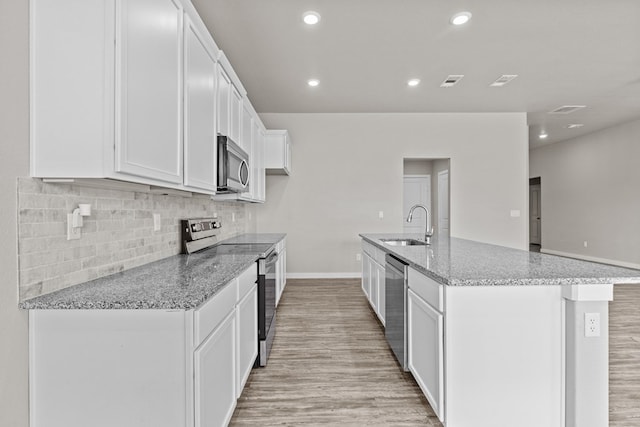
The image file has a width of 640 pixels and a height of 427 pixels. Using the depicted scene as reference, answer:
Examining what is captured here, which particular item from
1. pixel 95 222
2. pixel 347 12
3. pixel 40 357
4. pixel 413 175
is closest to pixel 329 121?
pixel 413 175

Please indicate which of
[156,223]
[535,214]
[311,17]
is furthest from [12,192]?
[535,214]

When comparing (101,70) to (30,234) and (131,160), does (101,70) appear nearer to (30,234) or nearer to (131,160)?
(131,160)

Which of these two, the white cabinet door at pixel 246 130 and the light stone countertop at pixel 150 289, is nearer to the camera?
the light stone countertop at pixel 150 289

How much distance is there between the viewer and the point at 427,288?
1.93 metres

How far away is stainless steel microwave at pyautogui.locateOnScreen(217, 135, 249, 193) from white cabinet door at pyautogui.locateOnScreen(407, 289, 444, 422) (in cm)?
152

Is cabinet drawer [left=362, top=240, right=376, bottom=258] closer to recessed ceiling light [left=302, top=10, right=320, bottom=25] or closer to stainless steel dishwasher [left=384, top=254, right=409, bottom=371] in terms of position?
stainless steel dishwasher [left=384, top=254, right=409, bottom=371]

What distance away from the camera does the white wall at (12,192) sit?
1.19 m

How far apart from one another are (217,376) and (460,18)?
3344mm

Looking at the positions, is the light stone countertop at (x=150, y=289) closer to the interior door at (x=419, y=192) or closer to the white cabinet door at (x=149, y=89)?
the white cabinet door at (x=149, y=89)

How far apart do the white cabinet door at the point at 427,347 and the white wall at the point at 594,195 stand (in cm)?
688

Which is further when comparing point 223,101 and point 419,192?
point 419,192

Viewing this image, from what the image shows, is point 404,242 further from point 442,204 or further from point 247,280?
point 442,204

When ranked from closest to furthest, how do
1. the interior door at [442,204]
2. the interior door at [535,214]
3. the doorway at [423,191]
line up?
the interior door at [442,204]
the doorway at [423,191]
the interior door at [535,214]

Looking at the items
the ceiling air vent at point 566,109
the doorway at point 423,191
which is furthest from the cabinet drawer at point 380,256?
the ceiling air vent at point 566,109
